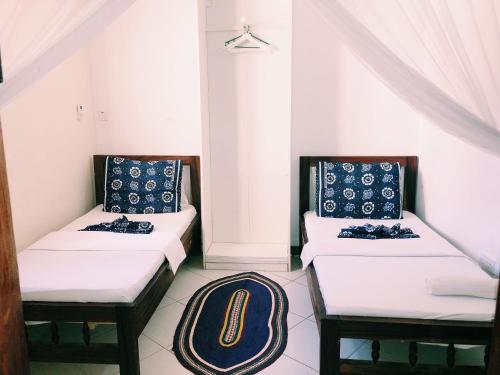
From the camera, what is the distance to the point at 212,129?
3473mm

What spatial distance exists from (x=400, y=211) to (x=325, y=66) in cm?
132

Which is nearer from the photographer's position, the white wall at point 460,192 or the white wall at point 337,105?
the white wall at point 460,192

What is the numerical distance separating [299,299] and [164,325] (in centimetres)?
93

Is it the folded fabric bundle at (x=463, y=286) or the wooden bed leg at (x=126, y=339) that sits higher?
the folded fabric bundle at (x=463, y=286)

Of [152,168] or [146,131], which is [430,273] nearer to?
[152,168]

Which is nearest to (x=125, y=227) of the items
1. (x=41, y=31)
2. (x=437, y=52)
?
(x=41, y=31)

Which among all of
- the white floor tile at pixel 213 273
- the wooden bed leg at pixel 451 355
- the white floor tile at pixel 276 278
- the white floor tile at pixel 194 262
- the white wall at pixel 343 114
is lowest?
the white floor tile at pixel 276 278

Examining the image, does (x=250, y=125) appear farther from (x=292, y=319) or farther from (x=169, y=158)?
(x=292, y=319)

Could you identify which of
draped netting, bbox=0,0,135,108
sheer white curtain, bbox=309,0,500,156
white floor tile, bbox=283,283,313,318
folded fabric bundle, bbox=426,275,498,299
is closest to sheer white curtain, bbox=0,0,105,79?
draped netting, bbox=0,0,135,108

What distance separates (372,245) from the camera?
246cm

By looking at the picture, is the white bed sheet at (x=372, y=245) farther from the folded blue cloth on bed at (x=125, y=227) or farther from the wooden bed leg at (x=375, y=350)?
the folded blue cloth on bed at (x=125, y=227)

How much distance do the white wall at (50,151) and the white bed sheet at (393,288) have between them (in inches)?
75.7

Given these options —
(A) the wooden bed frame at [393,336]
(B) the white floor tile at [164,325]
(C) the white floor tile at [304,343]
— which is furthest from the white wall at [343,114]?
(A) the wooden bed frame at [393,336]

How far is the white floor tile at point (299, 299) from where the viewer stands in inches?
103
